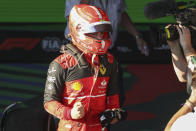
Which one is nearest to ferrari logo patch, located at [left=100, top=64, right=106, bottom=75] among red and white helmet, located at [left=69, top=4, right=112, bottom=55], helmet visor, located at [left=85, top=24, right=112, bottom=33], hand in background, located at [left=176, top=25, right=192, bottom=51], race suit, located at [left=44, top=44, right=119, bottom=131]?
race suit, located at [left=44, top=44, right=119, bottom=131]

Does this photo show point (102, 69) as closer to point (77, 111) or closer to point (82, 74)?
point (82, 74)

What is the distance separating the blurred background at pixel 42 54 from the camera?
6.61 m

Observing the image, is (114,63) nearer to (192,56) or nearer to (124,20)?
(192,56)

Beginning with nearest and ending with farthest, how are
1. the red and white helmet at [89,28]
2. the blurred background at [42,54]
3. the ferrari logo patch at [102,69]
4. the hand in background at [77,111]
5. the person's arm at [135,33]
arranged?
1. the hand in background at [77,111]
2. the red and white helmet at [89,28]
3. the ferrari logo patch at [102,69]
4. the person's arm at [135,33]
5. the blurred background at [42,54]

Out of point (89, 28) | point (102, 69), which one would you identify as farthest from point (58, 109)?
point (89, 28)

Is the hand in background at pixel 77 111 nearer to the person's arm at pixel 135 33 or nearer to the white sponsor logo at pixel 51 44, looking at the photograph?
the person's arm at pixel 135 33

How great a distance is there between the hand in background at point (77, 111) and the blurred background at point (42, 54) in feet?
10.5

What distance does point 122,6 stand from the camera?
499 cm

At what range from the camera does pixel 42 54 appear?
6840 millimetres

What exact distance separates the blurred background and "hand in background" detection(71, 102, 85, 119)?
320 centimetres

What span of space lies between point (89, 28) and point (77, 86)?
423mm

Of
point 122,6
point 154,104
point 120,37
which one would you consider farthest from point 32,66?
point 122,6

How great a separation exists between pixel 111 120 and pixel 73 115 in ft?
1.02

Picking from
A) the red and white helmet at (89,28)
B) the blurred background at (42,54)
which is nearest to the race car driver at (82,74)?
the red and white helmet at (89,28)
